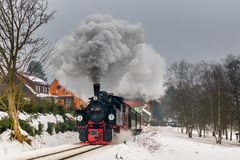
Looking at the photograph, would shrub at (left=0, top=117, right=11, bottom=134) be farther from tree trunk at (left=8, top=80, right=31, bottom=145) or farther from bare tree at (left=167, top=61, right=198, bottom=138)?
bare tree at (left=167, top=61, right=198, bottom=138)

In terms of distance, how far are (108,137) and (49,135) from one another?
17.4 ft

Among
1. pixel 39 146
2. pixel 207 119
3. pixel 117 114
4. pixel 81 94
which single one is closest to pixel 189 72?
pixel 207 119

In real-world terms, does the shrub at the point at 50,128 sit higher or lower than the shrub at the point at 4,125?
lower

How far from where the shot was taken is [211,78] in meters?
47.6

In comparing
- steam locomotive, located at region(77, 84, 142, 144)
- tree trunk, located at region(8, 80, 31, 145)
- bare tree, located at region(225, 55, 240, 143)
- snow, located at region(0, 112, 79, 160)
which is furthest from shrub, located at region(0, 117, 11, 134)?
bare tree, located at region(225, 55, 240, 143)

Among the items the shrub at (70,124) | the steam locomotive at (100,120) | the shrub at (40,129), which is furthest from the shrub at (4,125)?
the shrub at (70,124)

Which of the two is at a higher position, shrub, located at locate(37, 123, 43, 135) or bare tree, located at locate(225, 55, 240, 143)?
bare tree, located at locate(225, 55, 240, 143)

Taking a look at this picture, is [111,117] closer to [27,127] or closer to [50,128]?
[27,127]

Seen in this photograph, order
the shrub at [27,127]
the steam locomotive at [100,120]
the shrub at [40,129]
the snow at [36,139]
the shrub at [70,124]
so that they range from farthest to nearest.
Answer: the shrub at [70,124] < the shrub at [40,129] < the steam locomotive at [100,120] < the shrub at [27,127] < the snow at [36,139]

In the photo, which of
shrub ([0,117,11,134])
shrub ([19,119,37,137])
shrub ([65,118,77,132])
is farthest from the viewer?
shrub ([65,118,77,132])

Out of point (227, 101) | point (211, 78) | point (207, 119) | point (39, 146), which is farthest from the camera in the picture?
point (207, 119)

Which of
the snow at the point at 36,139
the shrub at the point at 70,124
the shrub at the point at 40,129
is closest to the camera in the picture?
the snow at the point at 36,139

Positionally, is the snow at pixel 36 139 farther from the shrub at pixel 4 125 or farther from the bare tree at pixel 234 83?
the bare tree at pixel 234 83

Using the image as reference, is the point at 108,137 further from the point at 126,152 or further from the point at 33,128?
the point at 126,152
